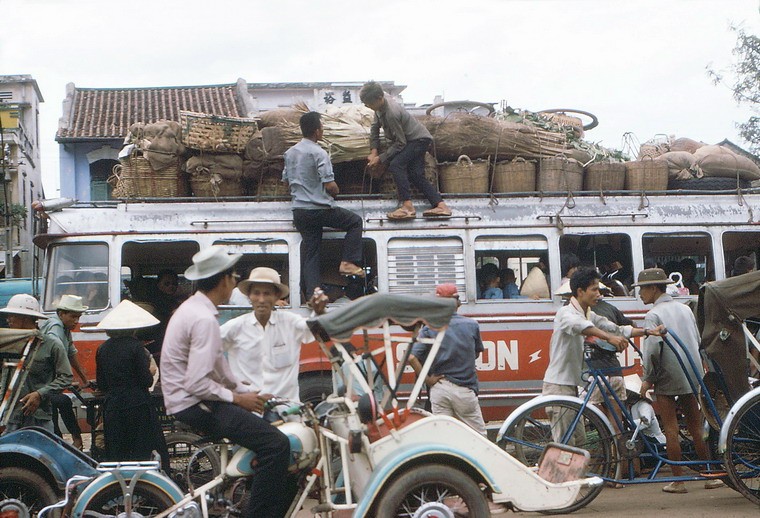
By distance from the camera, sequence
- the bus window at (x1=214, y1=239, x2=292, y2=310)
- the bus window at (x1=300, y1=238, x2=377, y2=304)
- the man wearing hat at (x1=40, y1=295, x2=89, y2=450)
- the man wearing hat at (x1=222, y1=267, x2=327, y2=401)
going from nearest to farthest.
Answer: the man wearing hat at (x1=222, y1=267, x2=327, y2=401), the man wearing hat at (x1=40, y1=295, x2=89, y2=450), the bus window at (x1=214, y1=239, x2=292, y2=310), the bus window at (x1=300, y1=238, x2=377, y2=304)

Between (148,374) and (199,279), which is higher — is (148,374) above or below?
below

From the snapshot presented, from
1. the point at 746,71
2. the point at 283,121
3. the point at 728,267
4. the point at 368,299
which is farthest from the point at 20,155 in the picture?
the point at 368,299

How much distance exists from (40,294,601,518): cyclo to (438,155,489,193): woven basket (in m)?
4.51

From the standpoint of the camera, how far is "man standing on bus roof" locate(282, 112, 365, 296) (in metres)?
9.15

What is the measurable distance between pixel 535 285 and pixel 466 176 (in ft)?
4.54

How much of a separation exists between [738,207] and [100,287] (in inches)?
268

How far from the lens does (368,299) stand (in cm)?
535

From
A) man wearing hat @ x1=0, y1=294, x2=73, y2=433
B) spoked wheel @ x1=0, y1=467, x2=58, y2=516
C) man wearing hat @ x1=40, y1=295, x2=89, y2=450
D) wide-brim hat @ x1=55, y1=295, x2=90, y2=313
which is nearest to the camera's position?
spoked wheel @ x1=0, y1=467, x2=58, y2=516

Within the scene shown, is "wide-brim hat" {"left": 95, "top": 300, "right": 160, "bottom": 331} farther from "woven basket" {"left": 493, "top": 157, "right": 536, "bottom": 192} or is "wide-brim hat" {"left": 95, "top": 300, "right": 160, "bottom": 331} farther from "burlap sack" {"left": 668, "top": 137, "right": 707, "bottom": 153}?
"burlap sack" {"left": 668, "top": 137, "right": 707, "bottom": 153}

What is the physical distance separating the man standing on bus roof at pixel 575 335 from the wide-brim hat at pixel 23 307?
4.08 m

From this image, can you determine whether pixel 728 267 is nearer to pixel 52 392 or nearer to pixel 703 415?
pixel 703 415

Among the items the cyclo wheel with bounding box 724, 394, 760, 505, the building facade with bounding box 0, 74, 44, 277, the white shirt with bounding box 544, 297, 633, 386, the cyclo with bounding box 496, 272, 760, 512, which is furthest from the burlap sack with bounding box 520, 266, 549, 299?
the building facade with bounding box 0, 74, 44, 277

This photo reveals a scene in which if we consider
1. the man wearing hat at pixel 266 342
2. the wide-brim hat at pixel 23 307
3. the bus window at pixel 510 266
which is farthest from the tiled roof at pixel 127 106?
the man wearing hat at pixel 266 342

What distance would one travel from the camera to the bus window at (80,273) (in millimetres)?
9102
